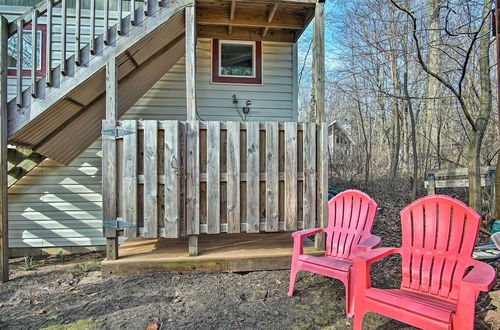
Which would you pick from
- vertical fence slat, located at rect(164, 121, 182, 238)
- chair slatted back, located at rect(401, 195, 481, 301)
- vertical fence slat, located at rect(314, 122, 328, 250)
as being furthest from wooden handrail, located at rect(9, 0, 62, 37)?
chair slatted back, located at rect(401, 195, 481, 301)

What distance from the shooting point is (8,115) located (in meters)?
3.74

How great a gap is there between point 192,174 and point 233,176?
0.52 meters

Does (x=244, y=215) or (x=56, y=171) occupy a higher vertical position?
(x=56, y=171)

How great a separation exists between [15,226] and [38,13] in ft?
11.7

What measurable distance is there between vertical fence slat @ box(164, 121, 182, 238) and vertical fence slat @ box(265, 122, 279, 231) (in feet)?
3.72

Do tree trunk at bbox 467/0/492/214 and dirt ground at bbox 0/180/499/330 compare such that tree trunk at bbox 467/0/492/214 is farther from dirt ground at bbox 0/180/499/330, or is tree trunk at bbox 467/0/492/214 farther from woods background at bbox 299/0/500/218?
dirt ground at bbox 0/180/499/330

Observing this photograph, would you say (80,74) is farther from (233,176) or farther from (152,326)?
(152,326)

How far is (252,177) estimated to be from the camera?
3994mm

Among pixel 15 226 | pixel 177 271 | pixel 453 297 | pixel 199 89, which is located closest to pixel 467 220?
pixel 453 297

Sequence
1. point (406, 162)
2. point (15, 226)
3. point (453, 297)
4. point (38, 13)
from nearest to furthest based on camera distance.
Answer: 1. point (453, 297)
2. point (38, 13)
3. point (15, 226)
4. point (406, 162)

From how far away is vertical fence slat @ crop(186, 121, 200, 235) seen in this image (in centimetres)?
388

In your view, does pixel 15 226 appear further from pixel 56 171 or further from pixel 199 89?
pixel 199 89

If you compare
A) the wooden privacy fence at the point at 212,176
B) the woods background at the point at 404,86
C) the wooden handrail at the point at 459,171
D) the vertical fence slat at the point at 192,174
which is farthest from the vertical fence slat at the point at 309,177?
the woods background at the point at 404,86

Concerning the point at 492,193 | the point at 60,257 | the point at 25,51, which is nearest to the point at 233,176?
the point at 60,257
